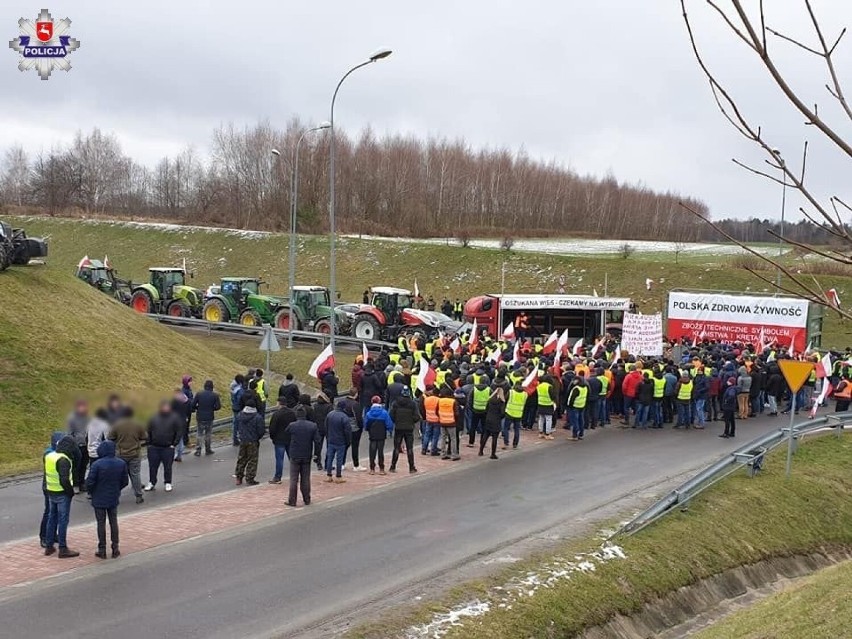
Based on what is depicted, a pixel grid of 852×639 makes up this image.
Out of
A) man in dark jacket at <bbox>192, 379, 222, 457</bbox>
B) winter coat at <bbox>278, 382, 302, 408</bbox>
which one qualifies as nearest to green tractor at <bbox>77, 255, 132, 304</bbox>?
man in dark jacket at <bbox>192, 379, 222, 457</bbox>

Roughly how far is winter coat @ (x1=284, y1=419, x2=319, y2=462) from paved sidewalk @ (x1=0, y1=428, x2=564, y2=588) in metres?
0.83

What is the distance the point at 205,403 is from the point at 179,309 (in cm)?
2258

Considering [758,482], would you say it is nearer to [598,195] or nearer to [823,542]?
[823,542]

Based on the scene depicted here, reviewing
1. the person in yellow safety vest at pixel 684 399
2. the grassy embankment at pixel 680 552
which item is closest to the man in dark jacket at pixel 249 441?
the grassy embankment at pixel 680 552

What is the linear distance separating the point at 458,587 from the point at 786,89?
303 inches

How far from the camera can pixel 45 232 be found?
73.2 meters

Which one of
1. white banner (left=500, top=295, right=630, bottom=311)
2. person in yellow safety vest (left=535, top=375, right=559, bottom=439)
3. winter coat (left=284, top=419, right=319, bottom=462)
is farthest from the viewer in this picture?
white banner (left=500, top=295, right=630, bottom=311)

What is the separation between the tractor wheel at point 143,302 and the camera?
121 ft

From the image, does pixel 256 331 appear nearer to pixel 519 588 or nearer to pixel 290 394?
pixel 290 394

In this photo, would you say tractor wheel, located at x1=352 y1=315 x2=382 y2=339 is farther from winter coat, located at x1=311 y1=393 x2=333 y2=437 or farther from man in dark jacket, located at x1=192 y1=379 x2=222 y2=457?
winter coat, located at x1=311 y1=393 x2=333 y2=437

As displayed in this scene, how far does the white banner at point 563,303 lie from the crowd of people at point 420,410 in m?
4.80

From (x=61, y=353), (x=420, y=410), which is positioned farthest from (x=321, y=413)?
(x=61, y=353)

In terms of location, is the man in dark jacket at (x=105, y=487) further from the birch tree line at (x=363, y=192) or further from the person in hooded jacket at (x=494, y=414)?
the birch tree line at (x=363, y=192)

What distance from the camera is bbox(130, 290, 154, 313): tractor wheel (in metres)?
36.9
